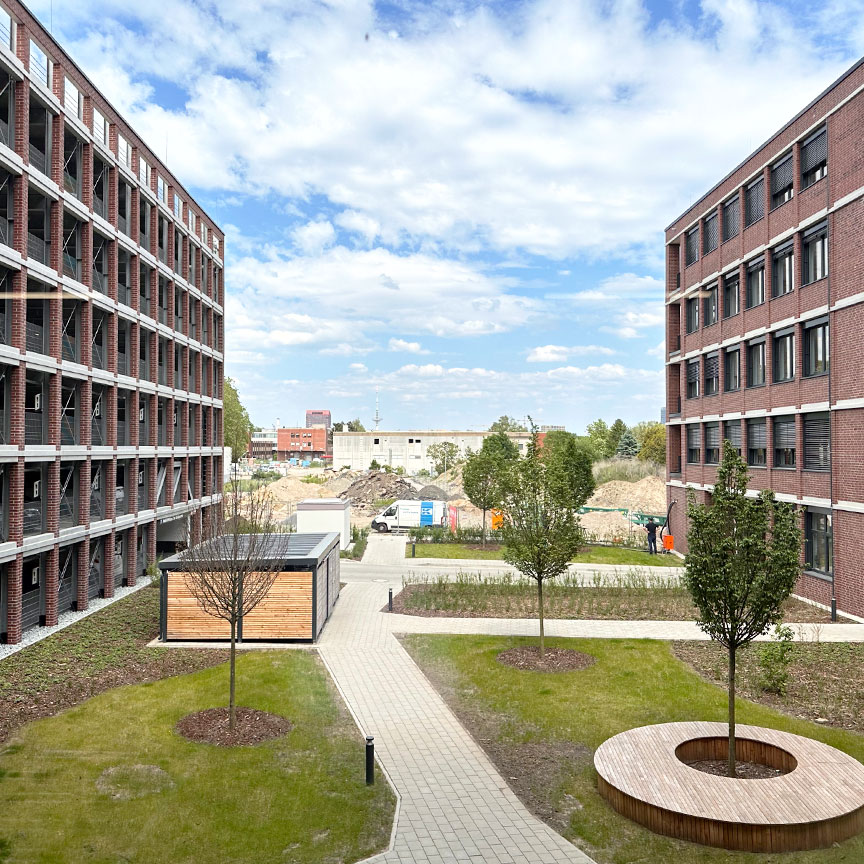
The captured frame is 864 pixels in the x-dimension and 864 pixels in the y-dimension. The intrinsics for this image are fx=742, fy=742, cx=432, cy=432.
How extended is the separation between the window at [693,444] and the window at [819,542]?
9049mm

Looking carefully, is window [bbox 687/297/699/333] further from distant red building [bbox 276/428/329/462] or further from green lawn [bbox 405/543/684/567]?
distant red building [bbox 276/428/329/462]

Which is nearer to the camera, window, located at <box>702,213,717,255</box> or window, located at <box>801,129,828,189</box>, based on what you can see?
window, located at <box>801,129,828,189</box>

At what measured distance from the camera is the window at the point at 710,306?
101ft

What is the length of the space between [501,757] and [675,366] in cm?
2822

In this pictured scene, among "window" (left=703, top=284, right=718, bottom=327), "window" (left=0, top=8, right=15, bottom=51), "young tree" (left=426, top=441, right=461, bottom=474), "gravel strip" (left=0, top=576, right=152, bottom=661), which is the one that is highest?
"window" (left=0, top=8, right=15, bottom=51)

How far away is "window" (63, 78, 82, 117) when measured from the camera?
20812mm

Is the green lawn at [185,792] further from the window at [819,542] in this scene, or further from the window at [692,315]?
the window at [692,315]

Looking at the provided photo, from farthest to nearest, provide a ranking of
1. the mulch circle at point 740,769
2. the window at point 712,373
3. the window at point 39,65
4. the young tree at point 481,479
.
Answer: the young tree at point 481,479 < the window at point 712,373 < the window at point 39,65 < the mulch circle at point 740,769

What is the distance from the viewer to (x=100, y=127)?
23.5 metres

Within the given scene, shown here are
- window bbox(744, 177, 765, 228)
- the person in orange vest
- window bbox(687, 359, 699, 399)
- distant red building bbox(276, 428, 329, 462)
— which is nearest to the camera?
window bbox(744, 177, 765, 228)

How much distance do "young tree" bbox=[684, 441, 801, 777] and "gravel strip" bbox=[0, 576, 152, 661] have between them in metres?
15.0

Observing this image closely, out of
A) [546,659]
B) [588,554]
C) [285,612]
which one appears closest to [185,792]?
[285,612]

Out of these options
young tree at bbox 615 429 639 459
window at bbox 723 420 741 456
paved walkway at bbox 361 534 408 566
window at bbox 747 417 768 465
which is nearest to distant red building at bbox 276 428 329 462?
young tree at bbox 615 429 639 459

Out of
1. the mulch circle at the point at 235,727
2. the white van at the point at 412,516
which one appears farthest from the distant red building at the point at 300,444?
the mulch circle at the point at 235,727
